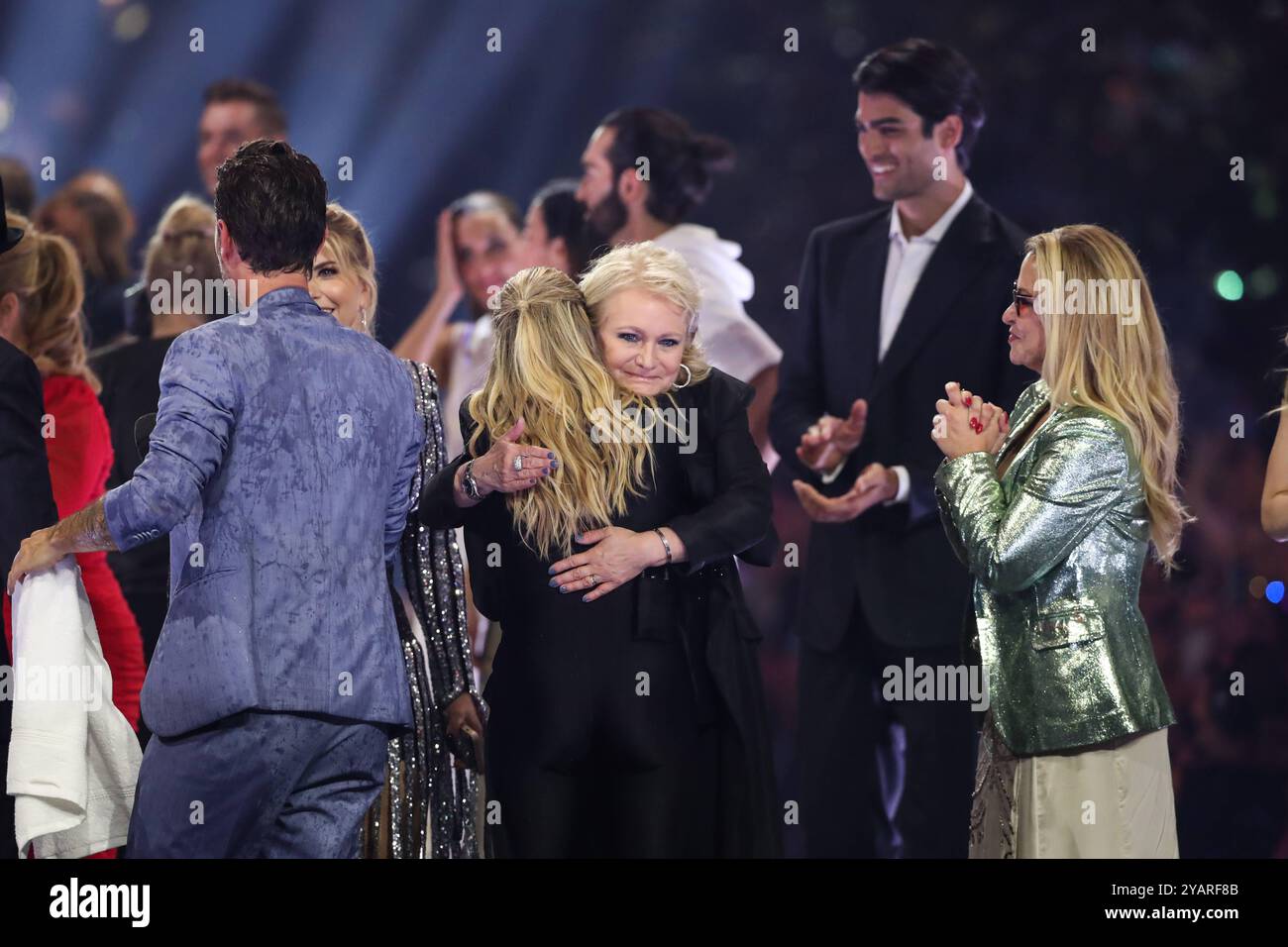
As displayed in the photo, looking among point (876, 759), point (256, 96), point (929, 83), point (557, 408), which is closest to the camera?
point (557, 408)

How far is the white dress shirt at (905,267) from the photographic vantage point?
184 inches

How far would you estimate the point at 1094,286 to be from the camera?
3270mm

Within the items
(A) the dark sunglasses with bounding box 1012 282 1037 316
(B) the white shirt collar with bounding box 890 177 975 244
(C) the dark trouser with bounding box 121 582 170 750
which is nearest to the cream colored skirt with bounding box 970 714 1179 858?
(A) the dark sunglasses with bounding box 1012 282 1037 316

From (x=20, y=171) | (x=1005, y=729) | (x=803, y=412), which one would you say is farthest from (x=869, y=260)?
(x=20, y=171)

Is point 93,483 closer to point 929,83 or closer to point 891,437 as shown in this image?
point 891,437

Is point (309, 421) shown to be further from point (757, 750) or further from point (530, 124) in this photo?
point (530, 124)

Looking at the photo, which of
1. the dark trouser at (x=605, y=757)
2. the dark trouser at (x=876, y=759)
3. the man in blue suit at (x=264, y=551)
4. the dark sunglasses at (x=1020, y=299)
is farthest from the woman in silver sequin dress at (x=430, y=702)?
the dark trouser at (x=876, y=759)

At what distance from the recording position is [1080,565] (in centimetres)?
320

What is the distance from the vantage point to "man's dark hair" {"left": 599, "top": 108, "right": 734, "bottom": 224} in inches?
198

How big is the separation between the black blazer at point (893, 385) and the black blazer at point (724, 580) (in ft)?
3.80

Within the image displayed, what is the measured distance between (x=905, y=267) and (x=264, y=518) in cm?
252

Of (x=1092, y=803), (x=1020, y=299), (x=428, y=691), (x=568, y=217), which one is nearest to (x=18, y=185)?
(x=568, y=217)

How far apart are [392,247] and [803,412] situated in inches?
57.6

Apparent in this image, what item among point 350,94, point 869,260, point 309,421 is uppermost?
point 350,94
